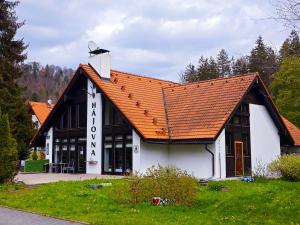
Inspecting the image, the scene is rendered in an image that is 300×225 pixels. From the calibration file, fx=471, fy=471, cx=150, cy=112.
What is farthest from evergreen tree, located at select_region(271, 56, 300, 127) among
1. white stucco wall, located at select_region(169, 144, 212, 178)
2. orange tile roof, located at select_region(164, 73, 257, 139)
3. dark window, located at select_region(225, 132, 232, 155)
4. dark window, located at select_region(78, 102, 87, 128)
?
dark window, located at select_region(78, 102, 87, 128)

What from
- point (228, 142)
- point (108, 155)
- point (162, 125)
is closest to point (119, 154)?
point (108, 155)

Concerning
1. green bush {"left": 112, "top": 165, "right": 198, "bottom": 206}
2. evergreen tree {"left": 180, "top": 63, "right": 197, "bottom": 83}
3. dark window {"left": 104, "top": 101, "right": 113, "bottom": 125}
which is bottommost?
green bush {"left": 112, "top": 165, "right": 198, "bottom": 206}

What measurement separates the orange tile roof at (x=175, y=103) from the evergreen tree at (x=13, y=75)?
978 centimetres

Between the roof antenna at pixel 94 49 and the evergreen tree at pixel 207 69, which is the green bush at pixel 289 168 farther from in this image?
the evergreen tree at pixel 207 69

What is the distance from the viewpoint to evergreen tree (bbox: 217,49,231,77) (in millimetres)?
75469

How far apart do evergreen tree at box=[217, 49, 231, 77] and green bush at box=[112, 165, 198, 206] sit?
61.5 m

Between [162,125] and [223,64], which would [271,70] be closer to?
[162,125]

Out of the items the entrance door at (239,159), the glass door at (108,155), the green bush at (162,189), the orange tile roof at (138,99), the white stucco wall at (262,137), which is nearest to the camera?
the green bush at (162,189)

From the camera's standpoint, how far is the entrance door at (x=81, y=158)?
29391 mm

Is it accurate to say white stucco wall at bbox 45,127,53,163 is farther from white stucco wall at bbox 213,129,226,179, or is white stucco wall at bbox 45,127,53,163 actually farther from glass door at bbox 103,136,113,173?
white stucco wall at bbox 213,129,226,179

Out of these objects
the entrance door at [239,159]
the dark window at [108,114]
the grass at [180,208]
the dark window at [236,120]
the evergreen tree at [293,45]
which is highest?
the evergreen tree at [293,45]

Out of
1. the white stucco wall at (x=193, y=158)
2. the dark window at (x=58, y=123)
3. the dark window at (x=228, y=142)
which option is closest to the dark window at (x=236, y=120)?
the dark window at (x=228, y=142)

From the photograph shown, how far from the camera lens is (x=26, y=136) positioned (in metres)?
38.3

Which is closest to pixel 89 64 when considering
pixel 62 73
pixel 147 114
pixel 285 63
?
pixel 147 114
